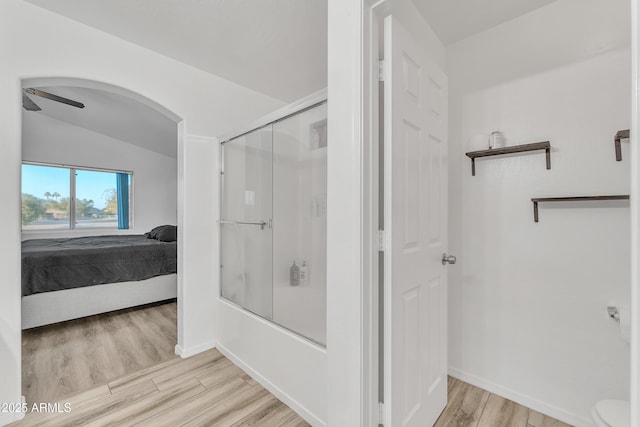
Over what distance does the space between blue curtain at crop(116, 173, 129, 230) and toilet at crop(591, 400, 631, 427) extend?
21.6ft

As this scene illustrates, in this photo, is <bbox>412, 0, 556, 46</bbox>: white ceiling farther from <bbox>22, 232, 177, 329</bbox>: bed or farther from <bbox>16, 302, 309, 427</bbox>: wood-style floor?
<bbox>22, 232, 177, 329</bbox>: bed

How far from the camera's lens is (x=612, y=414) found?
3.76 ft

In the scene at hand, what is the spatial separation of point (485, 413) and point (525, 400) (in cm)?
29

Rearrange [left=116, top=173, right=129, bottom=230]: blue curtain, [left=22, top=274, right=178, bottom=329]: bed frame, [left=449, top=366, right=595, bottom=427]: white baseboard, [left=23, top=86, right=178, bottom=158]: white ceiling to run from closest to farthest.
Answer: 1. [left=449, top=366, right=595, bottom=427]: white baseboard
2. [left=22, top=274, right=178, bottom=329]: bed frame
3. [left=23, top=86, right=178, bottom=158]: white ceiling
4. [left=116, top=173, right=129, bottom=230]: blue curtain

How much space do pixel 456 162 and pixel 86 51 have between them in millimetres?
2709

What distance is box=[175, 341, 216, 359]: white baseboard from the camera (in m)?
2.40

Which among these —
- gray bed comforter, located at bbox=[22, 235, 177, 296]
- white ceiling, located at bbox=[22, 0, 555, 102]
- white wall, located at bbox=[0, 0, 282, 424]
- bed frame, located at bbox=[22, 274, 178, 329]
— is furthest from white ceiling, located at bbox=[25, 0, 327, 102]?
bed frame, located at bbox=[22, 274, 178, 329]

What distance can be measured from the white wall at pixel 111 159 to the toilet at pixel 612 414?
5.85 metres

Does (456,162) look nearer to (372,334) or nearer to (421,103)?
(421,103)

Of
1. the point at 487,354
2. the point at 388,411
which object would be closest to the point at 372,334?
the point at 388,411

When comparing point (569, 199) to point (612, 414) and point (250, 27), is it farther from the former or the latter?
point (250, 27)

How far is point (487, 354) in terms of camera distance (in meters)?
1.93
